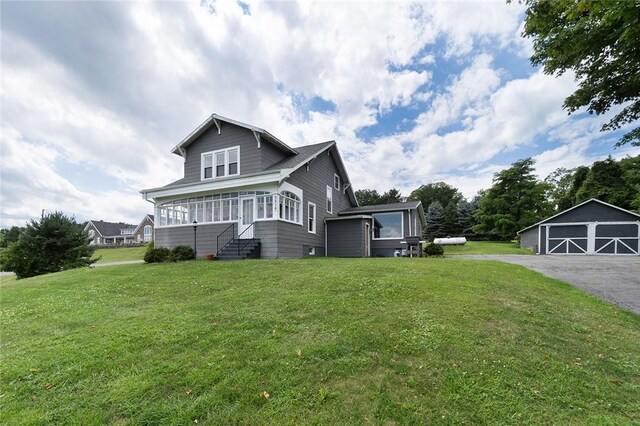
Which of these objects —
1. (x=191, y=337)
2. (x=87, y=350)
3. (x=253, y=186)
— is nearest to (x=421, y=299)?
(x=191, y=337)

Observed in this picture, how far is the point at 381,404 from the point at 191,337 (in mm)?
2865

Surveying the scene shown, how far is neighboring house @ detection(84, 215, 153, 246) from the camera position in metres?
58.0

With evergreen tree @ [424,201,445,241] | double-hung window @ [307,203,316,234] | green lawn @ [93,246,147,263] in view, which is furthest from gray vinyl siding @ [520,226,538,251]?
green lawn @ [93,246,147,263]

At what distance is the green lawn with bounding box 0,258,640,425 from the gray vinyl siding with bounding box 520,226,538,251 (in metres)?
21.7

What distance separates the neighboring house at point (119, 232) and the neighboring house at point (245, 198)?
49.0 meters

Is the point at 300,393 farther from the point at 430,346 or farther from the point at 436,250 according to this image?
the point at 436,250

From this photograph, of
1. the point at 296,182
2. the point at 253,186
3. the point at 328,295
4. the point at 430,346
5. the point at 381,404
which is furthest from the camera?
the point at 296,182

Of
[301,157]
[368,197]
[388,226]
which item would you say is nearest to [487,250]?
[388,226]

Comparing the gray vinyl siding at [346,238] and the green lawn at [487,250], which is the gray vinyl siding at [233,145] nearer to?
the gray vinyl siding at [346,238]

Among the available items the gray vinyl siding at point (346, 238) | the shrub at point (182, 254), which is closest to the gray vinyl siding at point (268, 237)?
the shrub at point (182, 254)

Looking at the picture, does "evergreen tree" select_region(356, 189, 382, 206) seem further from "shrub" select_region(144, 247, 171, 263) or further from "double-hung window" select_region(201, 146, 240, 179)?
"shrub" select_region(144, 247, 171, 263)

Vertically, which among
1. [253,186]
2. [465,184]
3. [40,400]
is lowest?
[40,400]

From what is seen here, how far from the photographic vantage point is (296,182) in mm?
15078

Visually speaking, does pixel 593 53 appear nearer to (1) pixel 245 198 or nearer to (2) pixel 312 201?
(2) pixel 312 201
